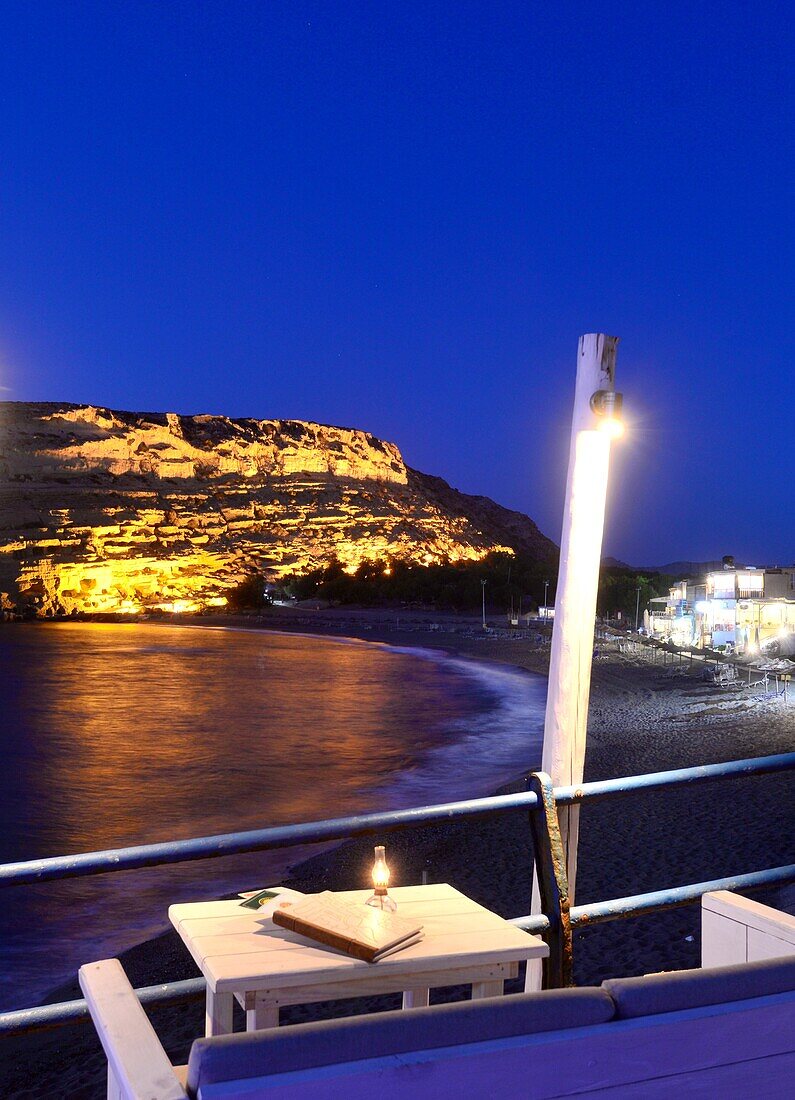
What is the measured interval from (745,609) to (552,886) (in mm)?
55274

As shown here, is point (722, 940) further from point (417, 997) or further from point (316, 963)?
point (316, 963)

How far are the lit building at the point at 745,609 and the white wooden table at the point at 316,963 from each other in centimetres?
4826

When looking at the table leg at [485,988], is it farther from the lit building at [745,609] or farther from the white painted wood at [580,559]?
the lit building at [745,609]

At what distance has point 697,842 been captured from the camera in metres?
12.4

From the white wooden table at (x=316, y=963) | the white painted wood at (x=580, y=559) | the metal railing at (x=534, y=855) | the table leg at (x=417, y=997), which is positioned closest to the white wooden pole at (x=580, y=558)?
the white painted wood at (x=580, y=559)

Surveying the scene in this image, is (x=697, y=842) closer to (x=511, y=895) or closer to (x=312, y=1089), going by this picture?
(x=511, y=895)

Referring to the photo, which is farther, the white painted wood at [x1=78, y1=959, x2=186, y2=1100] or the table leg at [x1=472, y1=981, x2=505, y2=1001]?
the table leg at [x1=472, y1=981, x2=505, y2=1001]

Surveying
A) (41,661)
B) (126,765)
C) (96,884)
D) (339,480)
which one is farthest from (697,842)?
(339,480)

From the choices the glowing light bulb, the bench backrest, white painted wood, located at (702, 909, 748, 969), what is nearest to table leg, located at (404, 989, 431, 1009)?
white painted wood, located at (702, 909, 748, 969)

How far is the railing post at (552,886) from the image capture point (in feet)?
9.44

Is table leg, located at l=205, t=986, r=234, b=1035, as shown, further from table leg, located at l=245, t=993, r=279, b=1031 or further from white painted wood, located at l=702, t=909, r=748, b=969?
white painted wood, located at l=702, t=909, r=748, b=969

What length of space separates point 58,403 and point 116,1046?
19214 cm

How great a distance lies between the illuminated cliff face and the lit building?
10021cm

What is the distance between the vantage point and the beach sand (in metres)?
6.93
